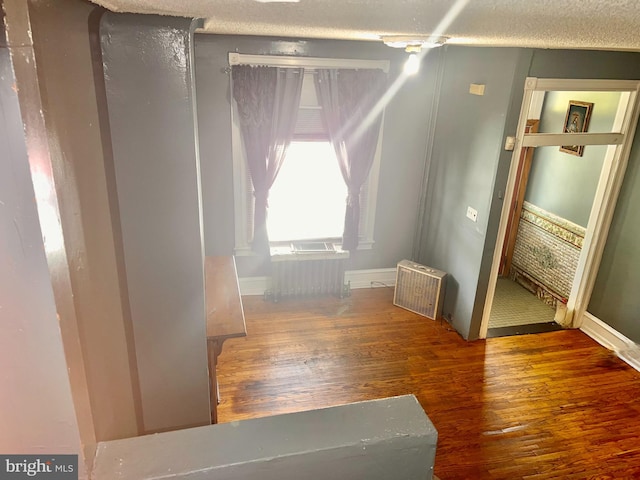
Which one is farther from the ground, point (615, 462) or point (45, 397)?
point (45, 397)

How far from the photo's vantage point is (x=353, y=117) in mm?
4281

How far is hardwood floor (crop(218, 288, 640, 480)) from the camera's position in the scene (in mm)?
3031

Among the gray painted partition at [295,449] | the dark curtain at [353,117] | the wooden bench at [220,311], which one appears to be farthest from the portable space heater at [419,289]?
the gray painted partition at [295,449]

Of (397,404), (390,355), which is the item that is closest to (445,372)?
(390,355)

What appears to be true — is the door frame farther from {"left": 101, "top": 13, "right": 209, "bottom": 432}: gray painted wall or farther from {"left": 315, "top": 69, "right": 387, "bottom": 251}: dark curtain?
{"left": 101, "top": 13, "right": 209, "bottom": 432}: gray painted wall

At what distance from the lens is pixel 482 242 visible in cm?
393

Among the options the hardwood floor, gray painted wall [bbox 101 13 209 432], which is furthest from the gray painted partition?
the hardwood floor

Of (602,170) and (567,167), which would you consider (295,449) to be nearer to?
A: (602,170)

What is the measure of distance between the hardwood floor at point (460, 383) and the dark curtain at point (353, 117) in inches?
49.9

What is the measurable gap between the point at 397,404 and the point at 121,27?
52.5 inches

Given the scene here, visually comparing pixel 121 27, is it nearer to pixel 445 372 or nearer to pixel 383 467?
pixel 383 467

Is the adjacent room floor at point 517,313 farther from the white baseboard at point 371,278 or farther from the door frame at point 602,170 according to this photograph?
the white baseboard at point 371,278

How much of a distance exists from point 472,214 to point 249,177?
207cm

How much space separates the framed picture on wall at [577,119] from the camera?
4258 mm
